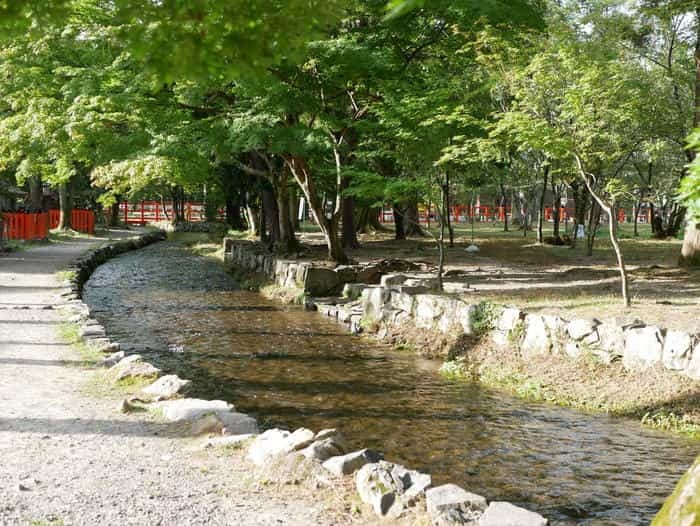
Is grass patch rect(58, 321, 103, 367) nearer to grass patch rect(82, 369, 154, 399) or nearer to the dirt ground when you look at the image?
grass patch rect(82, 369, 154, 399)

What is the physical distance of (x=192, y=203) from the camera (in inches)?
2373

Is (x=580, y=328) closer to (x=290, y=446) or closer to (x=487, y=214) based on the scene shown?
(x=290, y=446)

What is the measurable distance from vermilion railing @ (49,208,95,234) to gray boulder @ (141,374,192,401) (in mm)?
31486

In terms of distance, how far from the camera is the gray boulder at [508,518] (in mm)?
4109

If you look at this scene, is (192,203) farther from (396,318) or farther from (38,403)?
(38,403)

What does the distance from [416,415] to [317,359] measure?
10.5 ft

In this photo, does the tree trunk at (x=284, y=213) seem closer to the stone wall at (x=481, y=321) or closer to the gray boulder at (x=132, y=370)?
the stone wall at (x=481, y=321)

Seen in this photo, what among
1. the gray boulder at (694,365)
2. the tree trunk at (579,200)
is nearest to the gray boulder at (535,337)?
the gray boulder at (694,365)

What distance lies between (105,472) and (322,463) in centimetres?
154

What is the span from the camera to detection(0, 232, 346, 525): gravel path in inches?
174

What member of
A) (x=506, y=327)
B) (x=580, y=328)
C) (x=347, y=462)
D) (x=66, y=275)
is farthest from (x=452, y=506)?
(x=66, y=275)

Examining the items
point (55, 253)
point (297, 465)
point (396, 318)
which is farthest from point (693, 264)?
point (55, 253)

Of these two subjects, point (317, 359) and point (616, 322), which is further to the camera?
point (317, 359)

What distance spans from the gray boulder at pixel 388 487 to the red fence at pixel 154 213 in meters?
46.1
